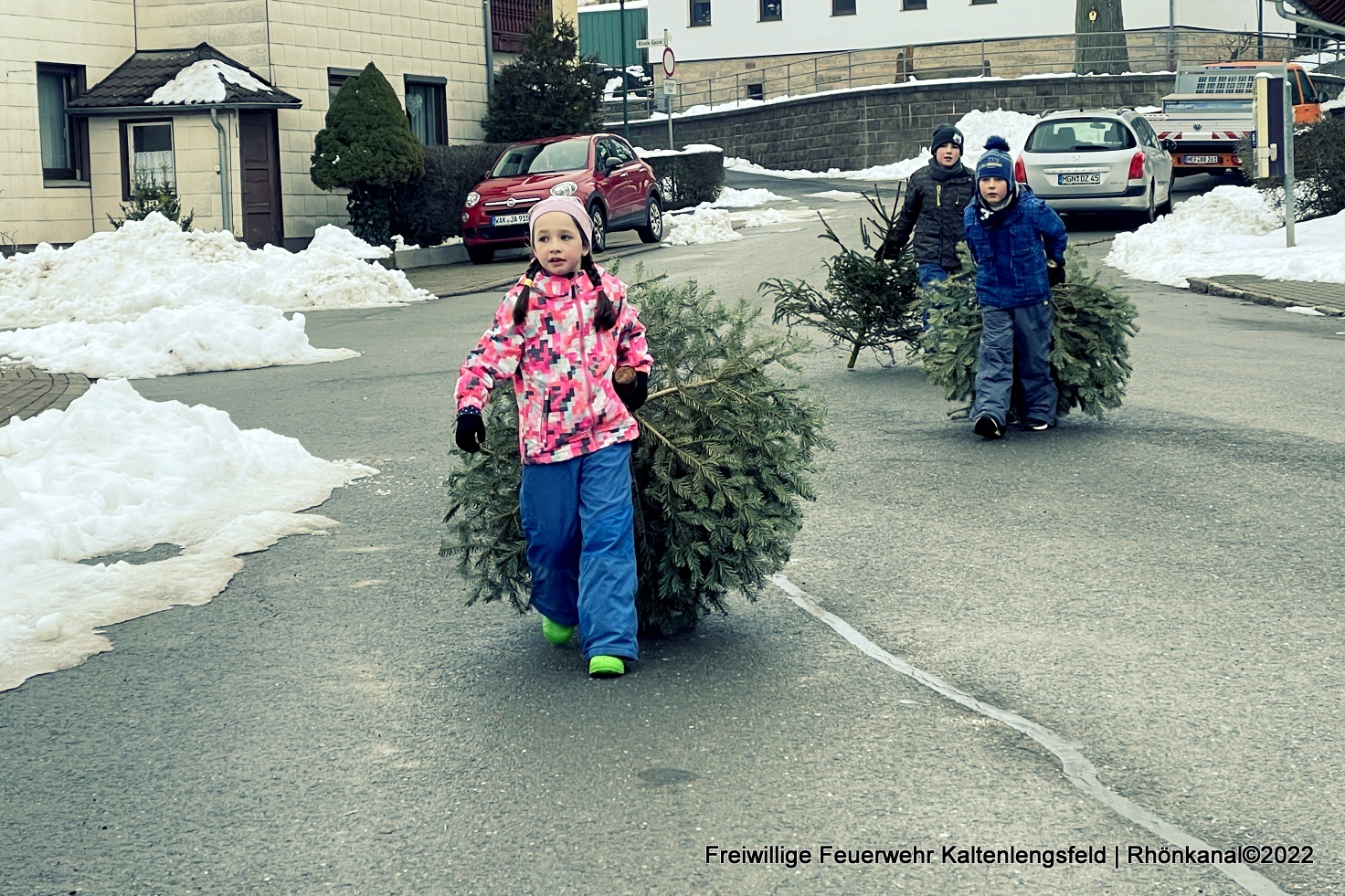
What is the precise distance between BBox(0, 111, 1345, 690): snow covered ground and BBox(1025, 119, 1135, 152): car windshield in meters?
1.42

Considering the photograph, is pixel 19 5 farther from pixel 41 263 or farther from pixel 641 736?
pixel 641 736

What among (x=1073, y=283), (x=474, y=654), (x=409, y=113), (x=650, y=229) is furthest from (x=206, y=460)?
(x=409, y=113)

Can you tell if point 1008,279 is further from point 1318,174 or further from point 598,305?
point 1318,174

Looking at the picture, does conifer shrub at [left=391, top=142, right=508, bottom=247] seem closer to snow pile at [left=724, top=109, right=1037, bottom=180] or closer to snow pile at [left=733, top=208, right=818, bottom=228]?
snow pile at [left=733, top=208, right=818, bottom=228]

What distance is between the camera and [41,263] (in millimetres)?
21719

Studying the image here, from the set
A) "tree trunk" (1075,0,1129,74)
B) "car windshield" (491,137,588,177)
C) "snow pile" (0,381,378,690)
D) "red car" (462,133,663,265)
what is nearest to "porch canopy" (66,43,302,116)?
"car windshield" (491,137,588,177)

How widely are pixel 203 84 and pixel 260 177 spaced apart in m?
1.75

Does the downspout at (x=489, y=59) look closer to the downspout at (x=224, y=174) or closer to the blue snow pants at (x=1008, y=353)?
the downspout at (x=224, y=174)

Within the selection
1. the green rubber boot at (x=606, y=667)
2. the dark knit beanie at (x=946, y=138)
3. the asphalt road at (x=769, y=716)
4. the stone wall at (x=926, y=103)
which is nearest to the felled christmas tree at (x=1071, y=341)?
the asphalt road at (x=769, y=716)

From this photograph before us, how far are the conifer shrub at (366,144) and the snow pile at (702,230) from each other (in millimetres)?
4379

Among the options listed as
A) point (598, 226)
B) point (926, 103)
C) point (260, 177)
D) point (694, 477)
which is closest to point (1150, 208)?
point (598, 226)

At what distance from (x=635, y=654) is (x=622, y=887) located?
64.0 inches

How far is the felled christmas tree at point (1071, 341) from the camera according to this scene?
1003cm

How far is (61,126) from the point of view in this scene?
27953 millimetres
